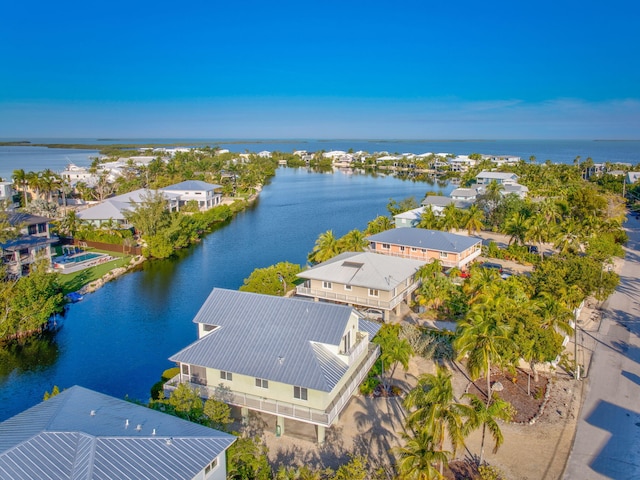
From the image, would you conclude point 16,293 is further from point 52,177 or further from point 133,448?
point 52,177

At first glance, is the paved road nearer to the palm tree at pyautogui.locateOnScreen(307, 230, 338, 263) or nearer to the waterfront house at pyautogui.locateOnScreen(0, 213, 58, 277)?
the palm tree at pyautogui.locateOnScreen(307, 230, 338, 263)

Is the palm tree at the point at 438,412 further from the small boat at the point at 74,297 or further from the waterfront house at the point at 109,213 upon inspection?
the waterfront house at the point at 109,213

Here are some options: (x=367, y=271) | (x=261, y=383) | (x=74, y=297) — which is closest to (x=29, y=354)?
(x=74, y=297)

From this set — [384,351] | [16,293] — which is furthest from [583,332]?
[16,293]

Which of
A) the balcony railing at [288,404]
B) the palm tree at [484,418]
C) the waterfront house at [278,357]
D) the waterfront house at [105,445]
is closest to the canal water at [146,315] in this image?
the waterfront house at [278,357]

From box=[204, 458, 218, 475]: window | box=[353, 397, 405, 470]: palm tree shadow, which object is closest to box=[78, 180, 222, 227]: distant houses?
box=[353, 397, 405, 470]: palm tree shadow
